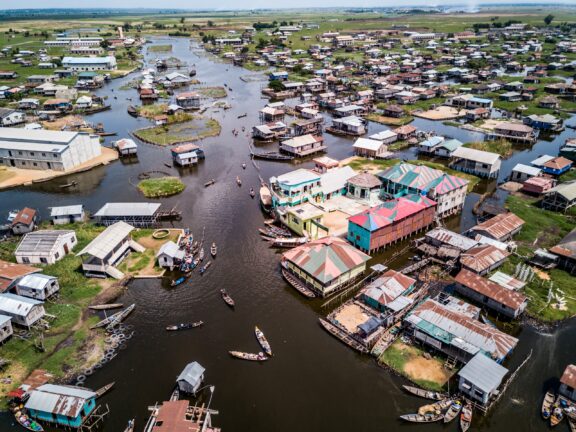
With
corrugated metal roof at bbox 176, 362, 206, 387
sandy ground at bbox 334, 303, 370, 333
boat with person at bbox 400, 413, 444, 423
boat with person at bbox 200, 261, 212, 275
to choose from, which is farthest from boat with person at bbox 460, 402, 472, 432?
boat with person at bbox 200, 261, 212, 275

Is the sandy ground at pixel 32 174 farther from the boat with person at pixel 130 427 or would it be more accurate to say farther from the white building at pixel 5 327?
the boat with person at pixel 130 427

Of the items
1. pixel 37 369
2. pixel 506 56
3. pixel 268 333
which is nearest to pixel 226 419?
pixel 268 333

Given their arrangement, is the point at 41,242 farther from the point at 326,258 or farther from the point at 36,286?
the point at 326,258

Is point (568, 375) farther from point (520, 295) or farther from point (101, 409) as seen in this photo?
point (101, 409)

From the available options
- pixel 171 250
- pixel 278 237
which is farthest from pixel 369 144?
pixel 171 250

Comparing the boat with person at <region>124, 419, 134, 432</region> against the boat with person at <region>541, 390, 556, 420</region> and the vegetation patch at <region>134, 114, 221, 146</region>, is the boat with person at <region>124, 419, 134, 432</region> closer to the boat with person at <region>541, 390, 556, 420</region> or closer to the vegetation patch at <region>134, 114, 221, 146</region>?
the boat with person at <region>541, 390, 556, 420</region>

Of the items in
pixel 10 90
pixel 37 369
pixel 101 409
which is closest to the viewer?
pixel 101 409

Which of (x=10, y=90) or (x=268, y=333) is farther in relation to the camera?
(x=10, y=90)
